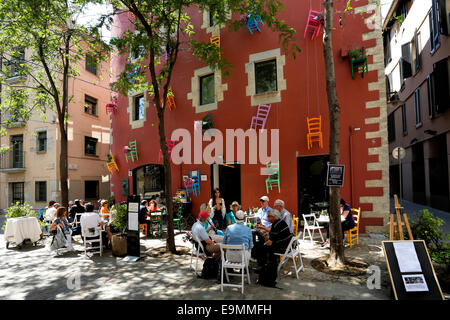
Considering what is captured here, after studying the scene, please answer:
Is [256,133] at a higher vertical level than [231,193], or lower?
higher

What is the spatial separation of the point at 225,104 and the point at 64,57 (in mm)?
6103

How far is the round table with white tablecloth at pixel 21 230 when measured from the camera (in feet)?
26.1

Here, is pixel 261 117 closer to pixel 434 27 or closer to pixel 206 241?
pixel 206 241

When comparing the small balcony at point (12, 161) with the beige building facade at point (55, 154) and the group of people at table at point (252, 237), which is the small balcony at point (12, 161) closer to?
the beige building facade at point (55, 154)

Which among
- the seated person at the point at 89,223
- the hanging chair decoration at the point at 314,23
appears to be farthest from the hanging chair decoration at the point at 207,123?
the seated person at the point at 89,223

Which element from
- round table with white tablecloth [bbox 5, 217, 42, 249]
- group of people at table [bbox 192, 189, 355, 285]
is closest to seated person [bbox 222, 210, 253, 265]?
group of people at table [bbox 192, 189, 355, 285]

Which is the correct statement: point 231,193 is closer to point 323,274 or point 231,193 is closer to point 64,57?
point 323,274

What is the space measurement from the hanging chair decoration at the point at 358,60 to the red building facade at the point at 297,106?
0.52 feet

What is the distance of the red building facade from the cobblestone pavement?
2.46 metres

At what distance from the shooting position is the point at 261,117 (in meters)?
9.53

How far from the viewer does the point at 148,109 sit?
1246 centimetres

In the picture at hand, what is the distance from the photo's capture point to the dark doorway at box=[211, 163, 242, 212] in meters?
10.6

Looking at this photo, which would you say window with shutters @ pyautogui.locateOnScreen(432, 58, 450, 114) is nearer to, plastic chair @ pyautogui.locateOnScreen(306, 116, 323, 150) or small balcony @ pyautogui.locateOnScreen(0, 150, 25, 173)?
plastic chair @ pyautogui.locateOnScreen(306, 116, 323, 150)

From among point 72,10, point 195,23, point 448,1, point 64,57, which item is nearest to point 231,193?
point 195,23
